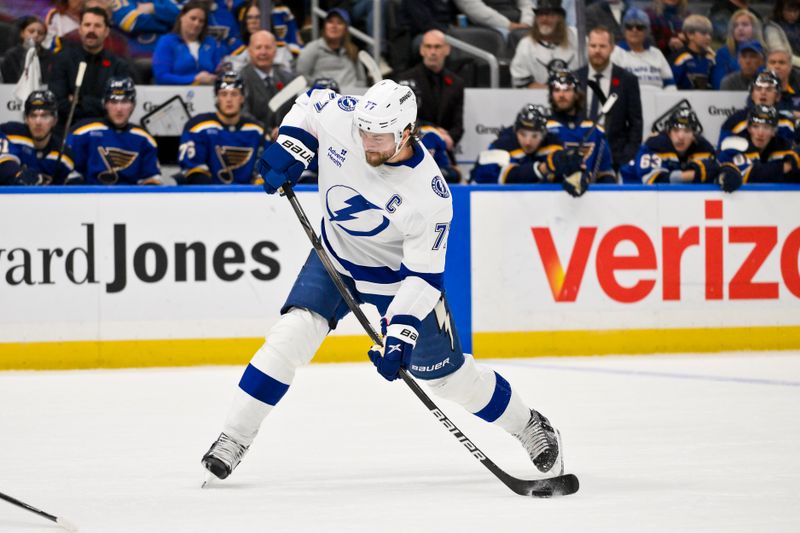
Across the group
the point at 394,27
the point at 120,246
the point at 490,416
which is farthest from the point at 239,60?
the point at 490,416

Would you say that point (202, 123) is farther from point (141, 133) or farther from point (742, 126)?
point (742, 126)

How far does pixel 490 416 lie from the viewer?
4242 mm

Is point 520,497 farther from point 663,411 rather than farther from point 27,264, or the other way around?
point 27,264

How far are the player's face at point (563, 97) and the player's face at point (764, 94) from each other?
138 centimetres

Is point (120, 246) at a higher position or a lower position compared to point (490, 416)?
lower

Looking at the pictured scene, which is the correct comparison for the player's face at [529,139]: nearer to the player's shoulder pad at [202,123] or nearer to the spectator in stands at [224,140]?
the spectator in stands at [224,140]

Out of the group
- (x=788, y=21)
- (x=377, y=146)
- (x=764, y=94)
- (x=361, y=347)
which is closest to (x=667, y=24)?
(x=788, y=21)

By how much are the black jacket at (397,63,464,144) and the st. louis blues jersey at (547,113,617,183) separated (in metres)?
0.62

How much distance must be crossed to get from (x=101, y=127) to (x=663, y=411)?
363cm

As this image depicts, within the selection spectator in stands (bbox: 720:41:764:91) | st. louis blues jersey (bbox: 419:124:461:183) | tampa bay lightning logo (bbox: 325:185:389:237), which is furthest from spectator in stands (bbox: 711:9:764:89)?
tampa bay lightning logo (bbox: 325:185:389:237)

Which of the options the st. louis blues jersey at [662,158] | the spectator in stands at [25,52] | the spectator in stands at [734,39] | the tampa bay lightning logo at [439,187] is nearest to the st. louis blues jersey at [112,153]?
the spectator in stands at [25,52]

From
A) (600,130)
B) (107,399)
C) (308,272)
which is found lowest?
(107,399)

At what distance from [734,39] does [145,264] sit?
4.78 meters

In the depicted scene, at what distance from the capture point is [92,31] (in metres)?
7.84
